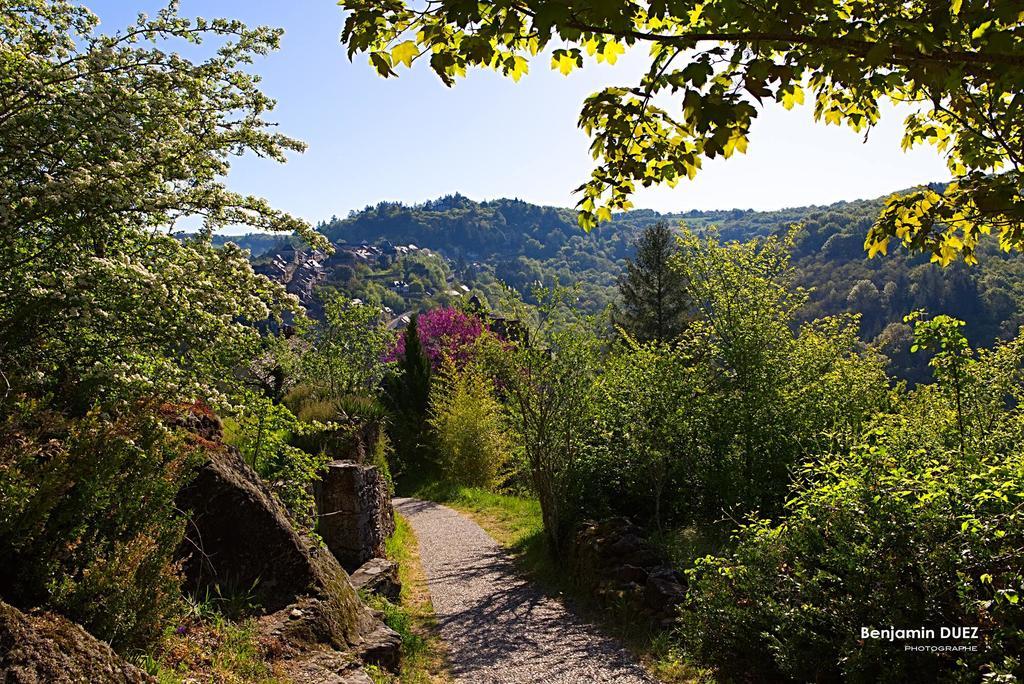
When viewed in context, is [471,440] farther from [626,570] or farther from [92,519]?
[92,519]

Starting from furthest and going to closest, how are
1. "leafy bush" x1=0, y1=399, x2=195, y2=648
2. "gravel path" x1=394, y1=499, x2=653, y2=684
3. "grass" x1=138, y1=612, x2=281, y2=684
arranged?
"gravel path" x1=394, y1=499, x2=653, y2=684
"grass" x1=138, y1=612, x2=281, y2=684
"leafy bush" x1=0, y1=399, x2=195, y2=648

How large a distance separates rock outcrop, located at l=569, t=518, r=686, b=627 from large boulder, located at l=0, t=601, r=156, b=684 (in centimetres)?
510

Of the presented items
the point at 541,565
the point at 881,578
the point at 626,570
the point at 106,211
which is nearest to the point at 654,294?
the point at 541,565

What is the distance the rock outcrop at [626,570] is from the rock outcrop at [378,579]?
2487 millimetres

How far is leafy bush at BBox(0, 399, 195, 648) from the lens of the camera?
3.24 metres

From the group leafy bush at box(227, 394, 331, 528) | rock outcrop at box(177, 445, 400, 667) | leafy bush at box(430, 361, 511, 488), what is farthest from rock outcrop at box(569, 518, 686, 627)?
leafy bush at box(430, 361, 511, 488)

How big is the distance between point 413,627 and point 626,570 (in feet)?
8.81

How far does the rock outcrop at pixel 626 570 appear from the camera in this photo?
23.0 ft

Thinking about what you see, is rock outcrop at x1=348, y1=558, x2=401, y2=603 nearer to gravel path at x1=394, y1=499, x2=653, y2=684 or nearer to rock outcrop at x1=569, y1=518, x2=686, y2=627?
gravel path at x1=394, y1=499, x2=653, y2=684

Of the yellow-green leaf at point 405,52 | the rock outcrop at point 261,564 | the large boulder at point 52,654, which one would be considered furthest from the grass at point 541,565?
the yellow-green leaf at point 405,52

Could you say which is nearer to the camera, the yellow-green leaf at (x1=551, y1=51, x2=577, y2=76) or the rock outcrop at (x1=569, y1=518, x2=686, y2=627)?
the yellow-green leaf at (x1=551, y1=51, x2=577, y2=76)

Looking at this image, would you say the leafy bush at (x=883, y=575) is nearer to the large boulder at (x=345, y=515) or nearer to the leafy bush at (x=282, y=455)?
the leafy bush at (x=282, y=455)

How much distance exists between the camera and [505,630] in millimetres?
7594

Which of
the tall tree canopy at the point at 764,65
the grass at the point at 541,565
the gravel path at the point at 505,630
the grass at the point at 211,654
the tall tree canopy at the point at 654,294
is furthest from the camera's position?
the tall tree canopy at the point at 654,294
